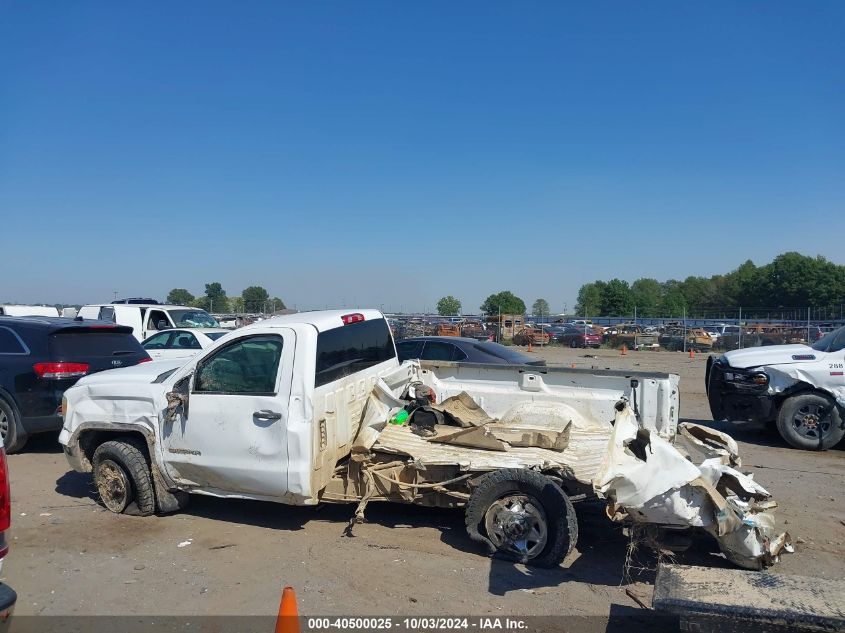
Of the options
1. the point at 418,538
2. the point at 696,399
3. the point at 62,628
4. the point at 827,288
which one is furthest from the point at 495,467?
the point at 827,288

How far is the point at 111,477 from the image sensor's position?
607 cm

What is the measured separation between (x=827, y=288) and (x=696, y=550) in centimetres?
8464

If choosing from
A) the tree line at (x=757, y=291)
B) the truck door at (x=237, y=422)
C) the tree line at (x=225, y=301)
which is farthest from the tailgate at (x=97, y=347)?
the tree line at (x=757, y=291)

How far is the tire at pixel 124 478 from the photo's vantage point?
19.4ft

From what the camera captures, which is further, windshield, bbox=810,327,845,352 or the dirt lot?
windshield, bbox=810,327,845,352

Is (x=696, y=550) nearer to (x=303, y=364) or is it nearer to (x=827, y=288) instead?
(x=303, y=364)

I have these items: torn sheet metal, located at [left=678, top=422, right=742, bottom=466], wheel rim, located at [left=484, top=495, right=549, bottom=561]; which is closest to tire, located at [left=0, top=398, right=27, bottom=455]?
wheel rim, located at [left=484, top=495, right=549, bottom=561]

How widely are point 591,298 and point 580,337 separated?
70.4 metres

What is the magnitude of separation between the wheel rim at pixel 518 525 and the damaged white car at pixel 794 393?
5.87m

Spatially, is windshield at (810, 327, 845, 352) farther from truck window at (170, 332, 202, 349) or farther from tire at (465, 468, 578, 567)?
truck window at (170, 332, 202, 349)

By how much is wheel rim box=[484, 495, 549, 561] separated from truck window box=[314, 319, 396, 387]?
1.72 metres

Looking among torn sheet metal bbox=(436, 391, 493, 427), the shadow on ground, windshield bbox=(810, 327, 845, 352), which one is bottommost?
the shadow on ground

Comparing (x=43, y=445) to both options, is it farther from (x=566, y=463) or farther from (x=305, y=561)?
(x=566, y=463)

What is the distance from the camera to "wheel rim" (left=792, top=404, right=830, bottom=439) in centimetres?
921
